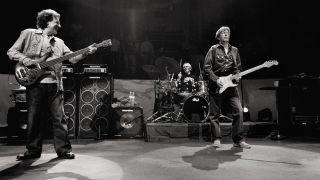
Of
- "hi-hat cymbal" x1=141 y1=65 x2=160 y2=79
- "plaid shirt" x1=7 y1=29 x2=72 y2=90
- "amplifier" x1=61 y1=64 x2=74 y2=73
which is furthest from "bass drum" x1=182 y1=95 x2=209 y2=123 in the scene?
"plaid shirt" x1=7 y1=29 x2=72 y2=90

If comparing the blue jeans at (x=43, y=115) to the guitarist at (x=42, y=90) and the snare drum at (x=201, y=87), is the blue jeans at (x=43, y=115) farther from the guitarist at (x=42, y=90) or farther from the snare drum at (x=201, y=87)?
the snare drum at (x=201, y=87)

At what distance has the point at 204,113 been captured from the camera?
679cm

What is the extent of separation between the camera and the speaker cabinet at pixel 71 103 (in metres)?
6.39

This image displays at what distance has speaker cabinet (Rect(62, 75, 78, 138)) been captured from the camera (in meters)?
6.39

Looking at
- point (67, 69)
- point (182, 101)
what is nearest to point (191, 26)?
point (182, 101)

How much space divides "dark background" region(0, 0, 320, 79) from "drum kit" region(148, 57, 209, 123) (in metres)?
1.83

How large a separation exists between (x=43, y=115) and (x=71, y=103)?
2.47m

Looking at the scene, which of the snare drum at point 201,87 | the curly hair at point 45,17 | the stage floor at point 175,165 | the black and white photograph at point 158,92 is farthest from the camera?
the snare drum at point 201,87

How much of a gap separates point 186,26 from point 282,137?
5657 mm

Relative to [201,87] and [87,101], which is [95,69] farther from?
[201,87]

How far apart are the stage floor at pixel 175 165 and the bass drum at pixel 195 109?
6.62 feet

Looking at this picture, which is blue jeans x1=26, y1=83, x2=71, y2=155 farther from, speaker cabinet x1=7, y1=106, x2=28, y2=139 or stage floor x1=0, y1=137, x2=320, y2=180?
speaker cabinet x1=7, y1=106, x2=28, y2=139

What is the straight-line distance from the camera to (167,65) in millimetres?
7750

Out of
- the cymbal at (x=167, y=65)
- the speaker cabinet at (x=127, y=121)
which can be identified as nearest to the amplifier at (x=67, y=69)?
the speaker cabinet at (x=127, y=121)
